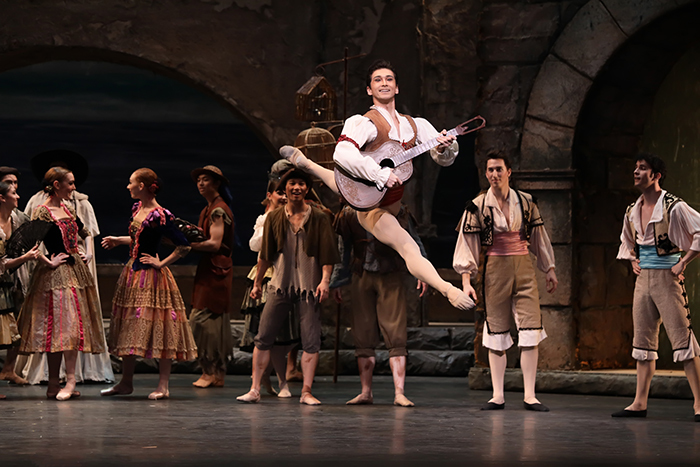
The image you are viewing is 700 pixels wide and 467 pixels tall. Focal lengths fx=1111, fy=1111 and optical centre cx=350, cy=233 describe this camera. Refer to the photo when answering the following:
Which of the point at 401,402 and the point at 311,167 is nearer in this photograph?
the point at 311,167

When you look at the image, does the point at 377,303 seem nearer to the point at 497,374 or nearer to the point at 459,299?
the point at 497,374

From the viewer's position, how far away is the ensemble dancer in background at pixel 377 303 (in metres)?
7.29

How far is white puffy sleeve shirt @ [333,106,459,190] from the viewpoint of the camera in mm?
5621

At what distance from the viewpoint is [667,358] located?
8.57 metres

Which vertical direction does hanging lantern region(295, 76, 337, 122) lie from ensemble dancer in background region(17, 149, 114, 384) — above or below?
above

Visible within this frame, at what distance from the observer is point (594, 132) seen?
8547 millimetres

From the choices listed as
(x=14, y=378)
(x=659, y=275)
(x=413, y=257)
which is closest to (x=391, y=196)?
(x=413, y=257)

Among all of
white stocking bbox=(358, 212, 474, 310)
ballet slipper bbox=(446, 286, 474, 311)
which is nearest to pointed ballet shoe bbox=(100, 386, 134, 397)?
white stocking bbox=(358, 212, 474, 310)

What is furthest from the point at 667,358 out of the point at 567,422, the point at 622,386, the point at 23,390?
the point at 23,390

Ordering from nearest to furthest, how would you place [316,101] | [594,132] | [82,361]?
[594,132], [82,361], [316,101]

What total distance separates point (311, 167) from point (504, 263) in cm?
168

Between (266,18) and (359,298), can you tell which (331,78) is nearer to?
(266,18)

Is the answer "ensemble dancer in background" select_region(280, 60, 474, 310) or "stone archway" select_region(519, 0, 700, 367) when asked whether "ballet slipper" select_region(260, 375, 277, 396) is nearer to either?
"stone archway" select_region(519, 0, 700, 367)

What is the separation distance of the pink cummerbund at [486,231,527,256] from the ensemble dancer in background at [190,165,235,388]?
2.43m
